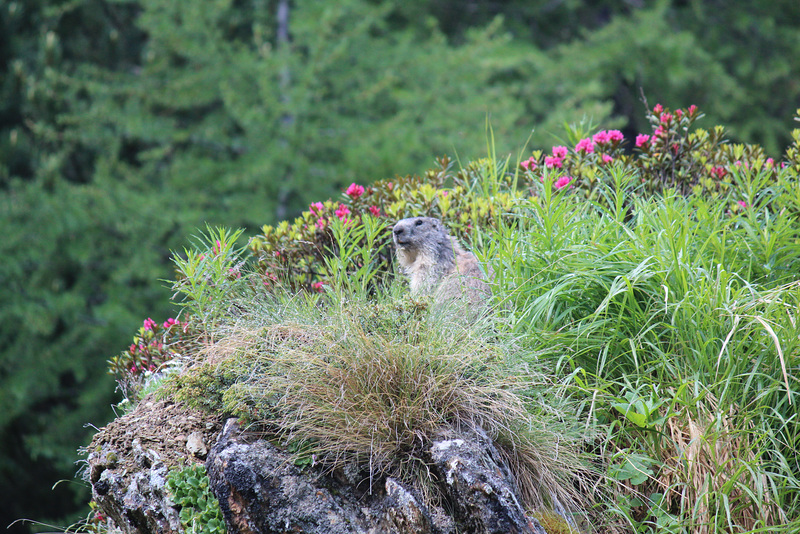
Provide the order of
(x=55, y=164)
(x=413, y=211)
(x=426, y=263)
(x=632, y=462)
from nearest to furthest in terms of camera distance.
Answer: (x=632, y=462) < (x=426, y=263) < (x=413, y=211) < (x=55, y=164)

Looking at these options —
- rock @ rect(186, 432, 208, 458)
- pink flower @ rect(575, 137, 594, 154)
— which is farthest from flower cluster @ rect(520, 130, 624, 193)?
rock @ rect(186, 432, 208, 458)

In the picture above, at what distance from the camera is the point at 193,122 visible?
12797 mm

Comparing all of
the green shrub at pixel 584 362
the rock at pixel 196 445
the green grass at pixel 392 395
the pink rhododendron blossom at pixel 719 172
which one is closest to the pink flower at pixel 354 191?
the green shrub at pixel 584 362

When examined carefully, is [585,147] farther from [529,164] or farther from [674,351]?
[674,351]

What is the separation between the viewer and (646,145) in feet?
16.8

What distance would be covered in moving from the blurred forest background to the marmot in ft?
21.7

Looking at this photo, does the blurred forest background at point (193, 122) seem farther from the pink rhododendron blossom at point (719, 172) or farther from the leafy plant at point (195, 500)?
the leafy plant at point (195, 500)

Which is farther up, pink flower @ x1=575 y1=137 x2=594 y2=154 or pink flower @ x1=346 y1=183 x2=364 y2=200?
pink flower @ x1=575 y1=137 x2=594 y2=154

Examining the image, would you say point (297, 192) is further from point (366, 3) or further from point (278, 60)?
point (366, 3)

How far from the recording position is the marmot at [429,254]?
14.4ft

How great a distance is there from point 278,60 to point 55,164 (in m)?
3.77

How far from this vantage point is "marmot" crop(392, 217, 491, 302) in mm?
4393

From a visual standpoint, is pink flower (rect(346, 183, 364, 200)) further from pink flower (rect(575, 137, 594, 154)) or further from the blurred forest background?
the blurred forest background

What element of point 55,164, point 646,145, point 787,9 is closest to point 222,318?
point 646,145
